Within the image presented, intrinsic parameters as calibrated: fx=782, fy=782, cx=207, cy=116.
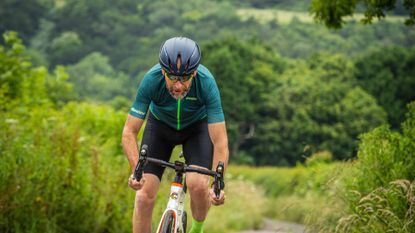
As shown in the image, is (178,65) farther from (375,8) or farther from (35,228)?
(375,8)

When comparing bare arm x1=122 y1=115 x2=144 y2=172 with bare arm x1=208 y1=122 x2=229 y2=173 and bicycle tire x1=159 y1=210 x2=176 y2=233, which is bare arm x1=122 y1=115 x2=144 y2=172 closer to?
bicycle tire x1=159 y1=210 x2=176 y2=233

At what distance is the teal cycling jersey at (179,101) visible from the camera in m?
6.80

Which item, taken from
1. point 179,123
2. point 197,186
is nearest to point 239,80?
point 179,123

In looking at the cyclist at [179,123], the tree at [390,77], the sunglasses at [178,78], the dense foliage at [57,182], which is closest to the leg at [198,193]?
the cyclist at [179,123]

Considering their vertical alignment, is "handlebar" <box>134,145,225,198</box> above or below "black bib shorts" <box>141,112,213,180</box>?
above

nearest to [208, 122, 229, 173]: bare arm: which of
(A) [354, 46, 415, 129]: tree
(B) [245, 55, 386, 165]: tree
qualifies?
(B) [245, 55, 386, 165]: tree

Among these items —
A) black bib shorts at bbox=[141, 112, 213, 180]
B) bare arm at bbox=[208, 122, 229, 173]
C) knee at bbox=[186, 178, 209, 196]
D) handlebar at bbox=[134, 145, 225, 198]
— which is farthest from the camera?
black bib shorts at bbox=[141, 112, 213, 180]

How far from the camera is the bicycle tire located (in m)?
6.44

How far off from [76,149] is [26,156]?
3.10 feet

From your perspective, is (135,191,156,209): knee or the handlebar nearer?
the handlebar

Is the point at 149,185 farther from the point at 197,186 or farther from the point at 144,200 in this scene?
the point at 197,186

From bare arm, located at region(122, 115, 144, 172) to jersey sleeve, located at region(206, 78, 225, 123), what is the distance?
2.00 ft

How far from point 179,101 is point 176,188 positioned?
0.81m

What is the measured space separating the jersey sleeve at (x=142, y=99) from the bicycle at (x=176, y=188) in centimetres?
57
